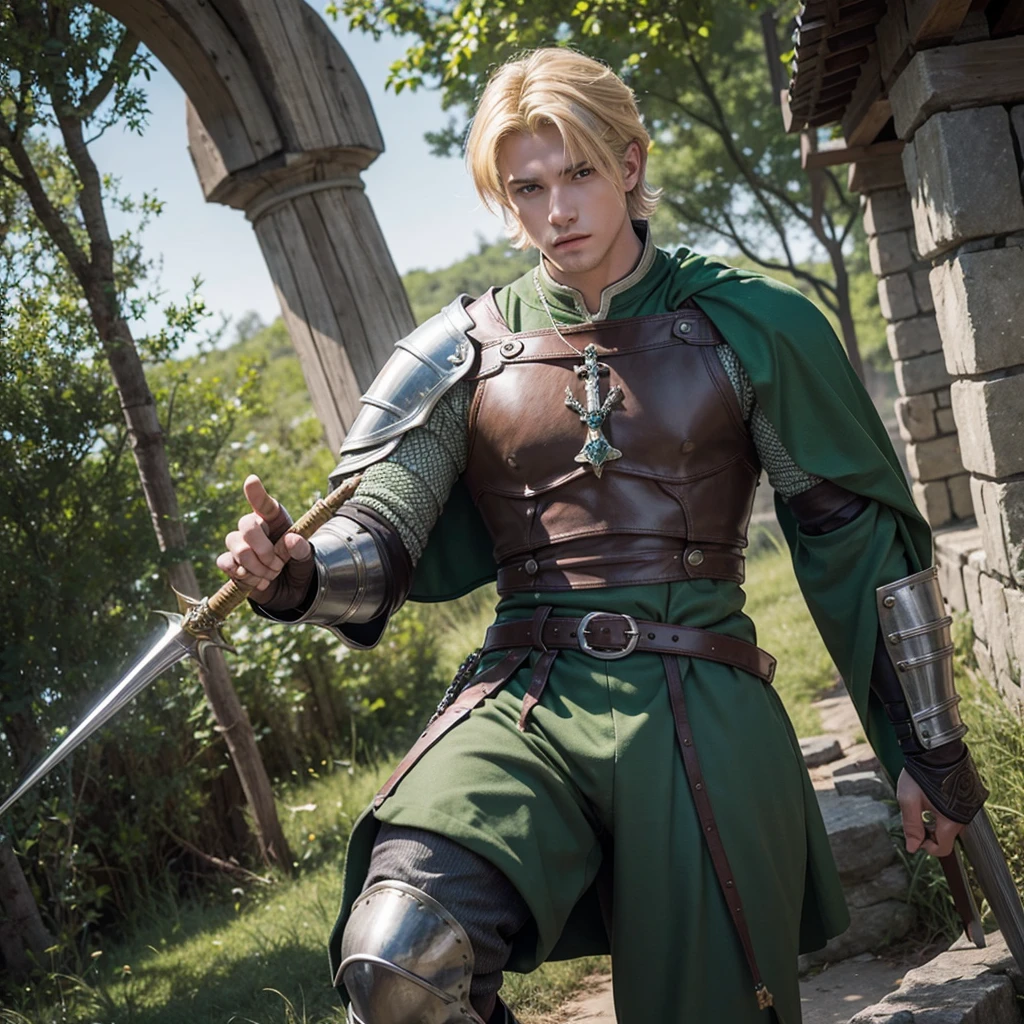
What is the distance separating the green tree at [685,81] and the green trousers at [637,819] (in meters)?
1.38

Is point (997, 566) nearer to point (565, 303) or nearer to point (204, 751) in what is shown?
point (565, 303)

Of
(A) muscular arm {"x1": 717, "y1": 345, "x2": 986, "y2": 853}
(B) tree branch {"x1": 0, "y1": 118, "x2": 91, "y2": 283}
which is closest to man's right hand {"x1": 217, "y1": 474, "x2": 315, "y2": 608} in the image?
(A) muscular arm {"x1": 717, "y1": 345, "x2": 986, "y2": 853}

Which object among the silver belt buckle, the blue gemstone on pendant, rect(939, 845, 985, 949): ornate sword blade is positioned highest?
the blue gemstone on pendant

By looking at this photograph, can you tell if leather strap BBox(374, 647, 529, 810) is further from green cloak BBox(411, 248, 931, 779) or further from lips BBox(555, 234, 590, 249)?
lips BBox(555, 234, 590, 249)

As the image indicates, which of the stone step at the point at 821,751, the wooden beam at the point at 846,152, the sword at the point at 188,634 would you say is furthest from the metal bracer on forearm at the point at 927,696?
the wooden beam at the point at 846,152

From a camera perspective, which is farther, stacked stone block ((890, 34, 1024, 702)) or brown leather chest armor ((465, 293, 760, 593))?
stacked stone block ((890, 34, 1024, 702))

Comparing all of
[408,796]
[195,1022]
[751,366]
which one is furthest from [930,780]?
[195,1022]

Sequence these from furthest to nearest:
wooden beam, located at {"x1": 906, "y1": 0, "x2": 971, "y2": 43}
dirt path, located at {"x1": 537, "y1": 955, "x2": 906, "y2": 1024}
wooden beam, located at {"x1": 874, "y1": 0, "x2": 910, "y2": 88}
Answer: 1. wooden beam, located at {"x1": 874, "y1": 0, "x2": 910, "y2": 88}
2. wooden beam, located at {"x1": 906, "y1": 0, "x2": 971, "y2": 43}
3. dirt path, located at {"x1": 537, "y1": 955, "x2": 906, "y2": 1024}

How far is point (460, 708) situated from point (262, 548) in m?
0.44

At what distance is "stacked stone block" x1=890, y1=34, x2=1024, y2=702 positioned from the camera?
3.45 meters

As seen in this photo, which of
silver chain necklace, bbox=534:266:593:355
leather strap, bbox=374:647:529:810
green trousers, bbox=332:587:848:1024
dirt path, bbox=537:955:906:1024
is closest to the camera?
green trousers, bbox=332:587:848:1024

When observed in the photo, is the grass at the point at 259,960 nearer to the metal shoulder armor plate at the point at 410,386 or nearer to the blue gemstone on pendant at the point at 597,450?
the metal shoulder armor plate at the point at 410,386

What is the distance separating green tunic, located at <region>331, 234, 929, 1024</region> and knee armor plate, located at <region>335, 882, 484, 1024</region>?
12 cm

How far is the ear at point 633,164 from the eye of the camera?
2334 millimetres
